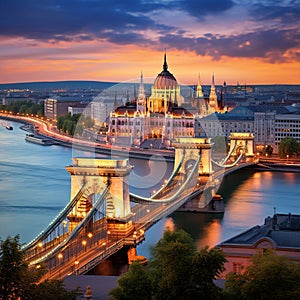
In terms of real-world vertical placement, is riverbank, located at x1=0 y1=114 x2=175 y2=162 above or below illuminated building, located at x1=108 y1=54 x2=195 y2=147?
below

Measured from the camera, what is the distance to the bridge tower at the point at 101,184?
11.0 meters

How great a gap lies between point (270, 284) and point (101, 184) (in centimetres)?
536

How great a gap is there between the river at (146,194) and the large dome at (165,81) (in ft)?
33.3

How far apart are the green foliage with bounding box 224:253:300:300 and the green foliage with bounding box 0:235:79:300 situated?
3.84ft

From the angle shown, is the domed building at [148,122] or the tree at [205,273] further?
the domed building at [148,122]

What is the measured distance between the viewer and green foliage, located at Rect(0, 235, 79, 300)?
6.07 metres

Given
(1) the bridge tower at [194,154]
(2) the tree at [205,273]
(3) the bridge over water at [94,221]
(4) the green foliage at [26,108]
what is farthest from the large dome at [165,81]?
(2) the tree at [205,273]

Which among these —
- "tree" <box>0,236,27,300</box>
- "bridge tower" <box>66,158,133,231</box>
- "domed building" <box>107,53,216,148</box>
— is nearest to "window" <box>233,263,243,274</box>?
"tree" <box>0,236,27,300</box>

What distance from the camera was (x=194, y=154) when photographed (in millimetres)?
17875

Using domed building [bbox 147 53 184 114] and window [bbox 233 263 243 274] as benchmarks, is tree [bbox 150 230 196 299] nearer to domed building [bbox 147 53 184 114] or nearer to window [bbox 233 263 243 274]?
window [bbox 233 263 243 274]

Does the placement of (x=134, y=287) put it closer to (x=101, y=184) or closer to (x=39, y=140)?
(x=101, y=184)

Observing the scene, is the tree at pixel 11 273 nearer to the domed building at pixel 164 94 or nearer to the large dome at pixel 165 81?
the domed building at pixel 164 94

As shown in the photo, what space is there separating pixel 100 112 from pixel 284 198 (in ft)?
73.7

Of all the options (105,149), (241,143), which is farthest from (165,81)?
(241,143)
